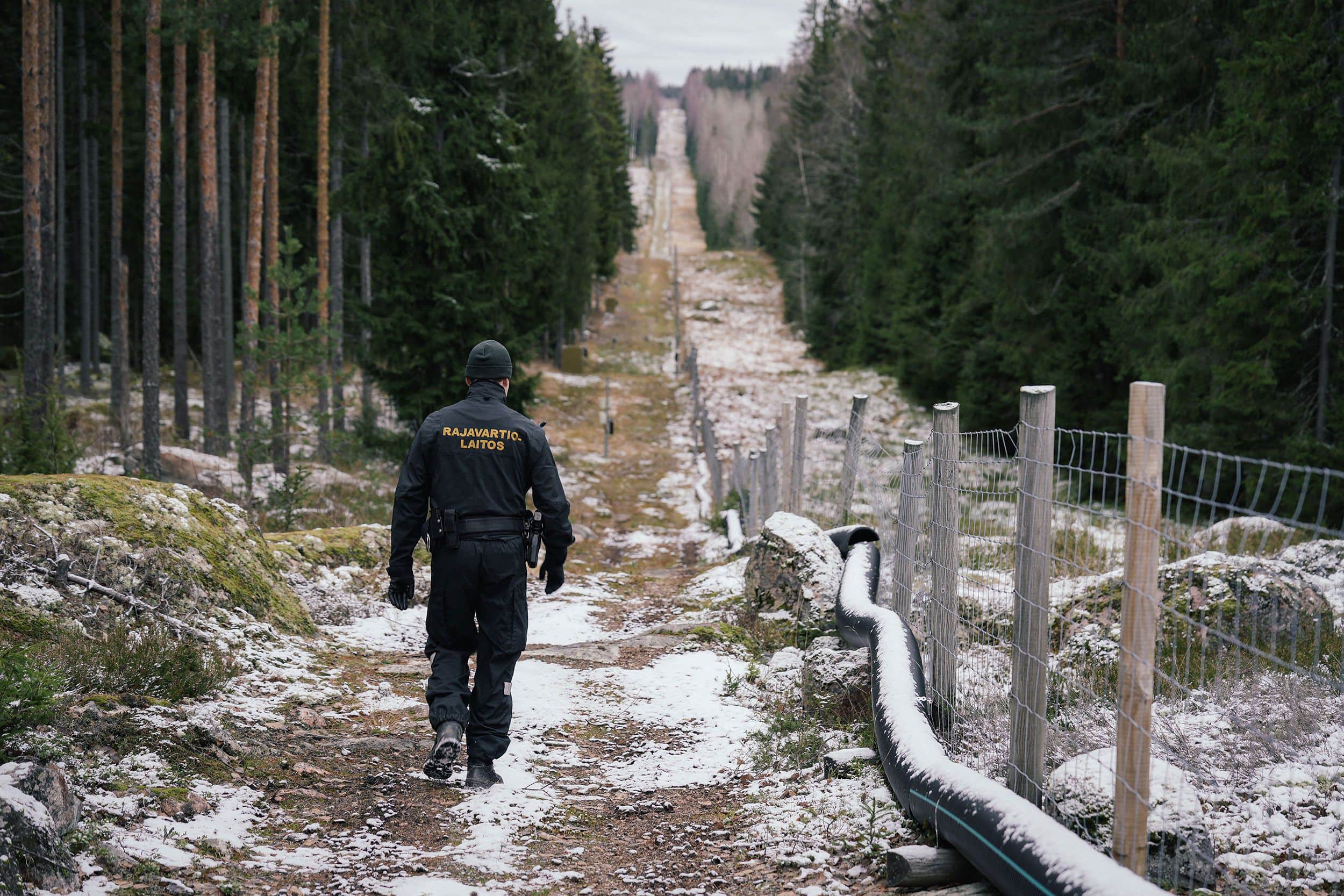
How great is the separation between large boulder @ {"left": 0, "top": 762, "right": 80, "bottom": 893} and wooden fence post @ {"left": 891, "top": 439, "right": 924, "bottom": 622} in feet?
14.9

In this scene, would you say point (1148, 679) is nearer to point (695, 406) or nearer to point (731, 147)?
point (695, 406)

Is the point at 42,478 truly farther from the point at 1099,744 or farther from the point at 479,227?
A: the point at 479,227

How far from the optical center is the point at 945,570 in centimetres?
485

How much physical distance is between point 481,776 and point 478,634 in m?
0.72

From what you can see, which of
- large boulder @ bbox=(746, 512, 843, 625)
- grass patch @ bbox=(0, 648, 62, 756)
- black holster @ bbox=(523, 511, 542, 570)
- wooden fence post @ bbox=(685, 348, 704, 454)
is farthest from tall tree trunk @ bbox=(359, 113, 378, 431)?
grass patch @ bbox=(0, 648, 62, 756)

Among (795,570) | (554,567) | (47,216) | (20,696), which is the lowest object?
(795,570)

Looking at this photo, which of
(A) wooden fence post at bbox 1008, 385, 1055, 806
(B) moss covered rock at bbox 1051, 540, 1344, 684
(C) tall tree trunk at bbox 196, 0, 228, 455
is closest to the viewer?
(A) wooden fence post at bbox 1008, 385, 1055, 806

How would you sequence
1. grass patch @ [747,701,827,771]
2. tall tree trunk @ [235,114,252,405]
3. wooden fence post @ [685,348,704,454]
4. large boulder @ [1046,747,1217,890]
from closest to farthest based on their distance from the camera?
large boulder @ [1046,747,1217,890] → grass patch @ [747,701,827,771] → wooden fence post @ [685,348,704,454] → tall tree trunk @ [235,114,252,405]

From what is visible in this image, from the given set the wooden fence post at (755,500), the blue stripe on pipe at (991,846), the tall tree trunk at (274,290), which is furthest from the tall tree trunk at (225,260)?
the blue stripe on pipe at (991,846)

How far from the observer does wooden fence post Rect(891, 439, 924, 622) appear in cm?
584

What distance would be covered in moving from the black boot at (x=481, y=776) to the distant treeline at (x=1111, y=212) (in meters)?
12.8

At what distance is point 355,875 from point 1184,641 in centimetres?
511

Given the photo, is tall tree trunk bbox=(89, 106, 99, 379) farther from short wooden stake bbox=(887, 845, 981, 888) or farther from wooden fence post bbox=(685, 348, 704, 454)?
short wooden stake bbox=(887, 845, 981, 888)

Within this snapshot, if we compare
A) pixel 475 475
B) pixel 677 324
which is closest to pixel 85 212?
pixel 475 475
